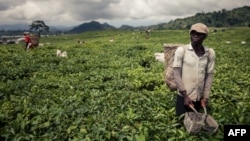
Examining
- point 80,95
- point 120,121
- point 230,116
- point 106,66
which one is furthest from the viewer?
point 106,66

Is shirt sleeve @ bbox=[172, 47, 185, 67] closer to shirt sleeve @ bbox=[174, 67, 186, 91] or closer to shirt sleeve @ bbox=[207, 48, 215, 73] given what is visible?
shirt sleeve @ bbox=[174, 67, 186, 91]

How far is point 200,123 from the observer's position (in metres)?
6.30

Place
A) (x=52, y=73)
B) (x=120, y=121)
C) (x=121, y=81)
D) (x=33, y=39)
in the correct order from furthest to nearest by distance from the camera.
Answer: (x=33, y=39)
(x=52, y=73)
(x=121, y=81)
(x=120, y=121)

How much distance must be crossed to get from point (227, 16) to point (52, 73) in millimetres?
201363

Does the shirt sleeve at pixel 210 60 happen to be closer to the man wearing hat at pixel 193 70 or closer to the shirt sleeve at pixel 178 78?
the man wearing hat at pixel 193 70

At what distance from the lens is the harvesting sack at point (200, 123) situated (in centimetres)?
630

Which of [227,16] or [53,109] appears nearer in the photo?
[53,109]

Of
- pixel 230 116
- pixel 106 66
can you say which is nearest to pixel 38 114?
pixel 230 116

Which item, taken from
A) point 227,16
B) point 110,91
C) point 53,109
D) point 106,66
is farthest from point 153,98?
point 227,16

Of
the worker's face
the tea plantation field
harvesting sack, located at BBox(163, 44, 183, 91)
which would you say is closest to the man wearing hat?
the worker's face

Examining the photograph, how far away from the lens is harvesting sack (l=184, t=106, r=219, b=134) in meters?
6.30

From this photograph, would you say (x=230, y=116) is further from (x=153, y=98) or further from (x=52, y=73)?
(x=52, y=73)

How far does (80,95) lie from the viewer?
978cm

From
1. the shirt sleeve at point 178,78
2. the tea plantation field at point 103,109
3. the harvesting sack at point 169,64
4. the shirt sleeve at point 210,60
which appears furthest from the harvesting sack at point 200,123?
the harvesting sack at point 169,64
